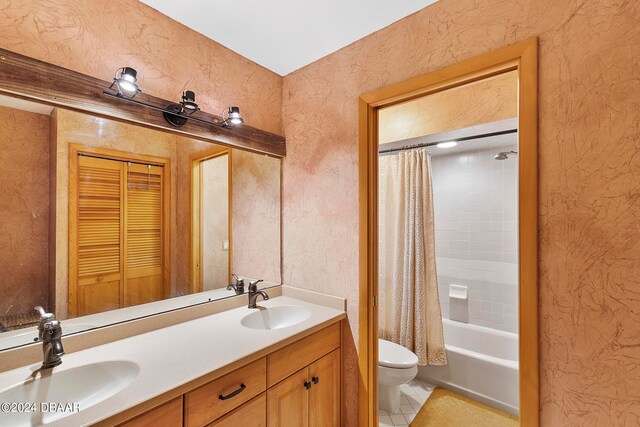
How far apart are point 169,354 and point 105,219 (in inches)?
26.8

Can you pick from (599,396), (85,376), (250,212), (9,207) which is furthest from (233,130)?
(599,396)

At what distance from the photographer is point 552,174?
3.44ft

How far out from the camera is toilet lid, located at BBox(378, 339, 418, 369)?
1.93 meters

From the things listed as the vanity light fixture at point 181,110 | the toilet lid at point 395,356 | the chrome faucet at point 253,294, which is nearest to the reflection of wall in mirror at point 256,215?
the chrome faucet at point 253,294

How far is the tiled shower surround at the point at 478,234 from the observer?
2592mm

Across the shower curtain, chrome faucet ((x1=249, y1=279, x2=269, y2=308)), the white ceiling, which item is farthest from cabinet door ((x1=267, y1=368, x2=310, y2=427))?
the white ceiling

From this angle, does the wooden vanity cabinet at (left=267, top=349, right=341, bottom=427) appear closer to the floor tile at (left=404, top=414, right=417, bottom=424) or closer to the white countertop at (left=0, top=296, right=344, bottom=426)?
the white countertop at (left=0, top=296, right=344, bottom=426)

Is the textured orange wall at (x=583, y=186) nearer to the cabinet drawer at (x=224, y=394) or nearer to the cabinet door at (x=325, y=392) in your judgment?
the cabinet door at (x=325, y=392)

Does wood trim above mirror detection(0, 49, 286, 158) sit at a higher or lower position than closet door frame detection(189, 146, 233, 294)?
higher

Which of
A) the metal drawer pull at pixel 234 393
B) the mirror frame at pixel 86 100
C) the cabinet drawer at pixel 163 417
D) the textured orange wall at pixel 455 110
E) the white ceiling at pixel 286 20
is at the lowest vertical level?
the metal drawer pull at pixel 234 393

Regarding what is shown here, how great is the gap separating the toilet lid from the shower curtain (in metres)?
0.22

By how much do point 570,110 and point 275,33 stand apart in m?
1.41

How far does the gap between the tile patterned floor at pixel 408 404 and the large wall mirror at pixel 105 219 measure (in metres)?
1.40

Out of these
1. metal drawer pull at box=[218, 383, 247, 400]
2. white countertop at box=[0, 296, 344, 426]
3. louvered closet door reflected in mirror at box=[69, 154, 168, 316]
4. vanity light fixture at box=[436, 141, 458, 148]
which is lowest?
metal drawer pull at box=[218, 383, 247, 400]
